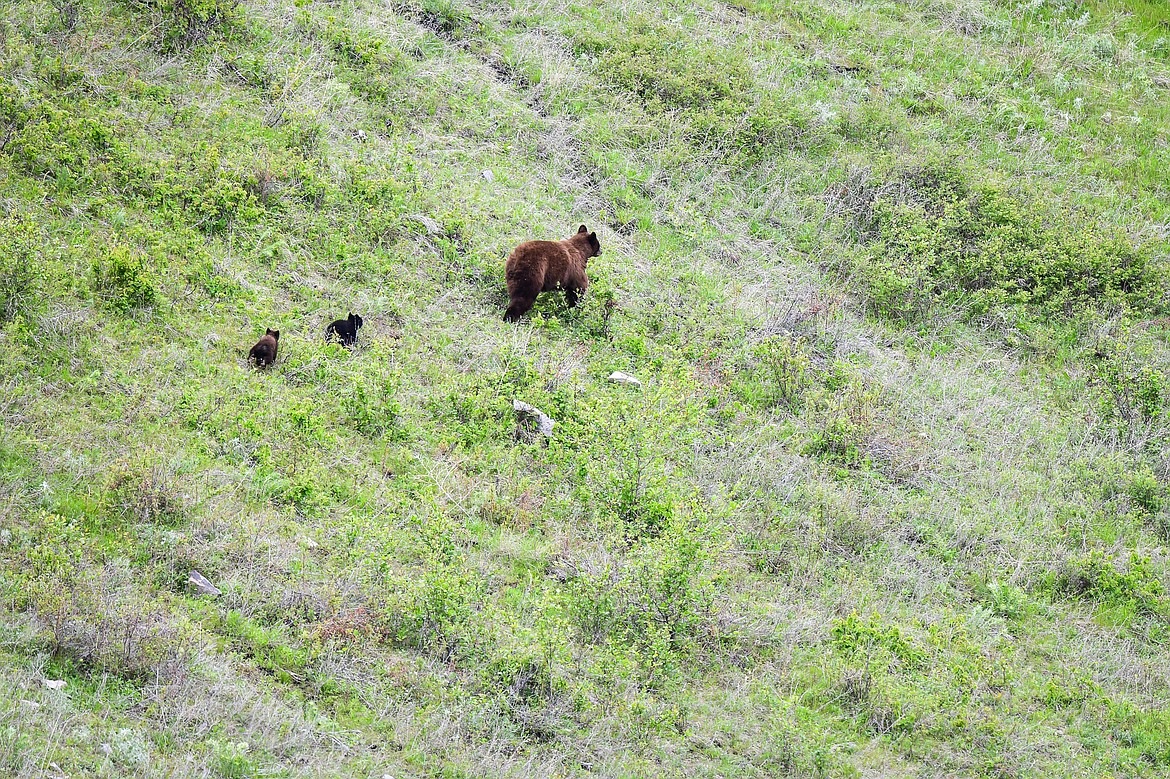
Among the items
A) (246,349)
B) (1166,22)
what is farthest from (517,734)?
(1166,22)

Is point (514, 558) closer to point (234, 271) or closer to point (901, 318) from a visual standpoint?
point (234, 271)

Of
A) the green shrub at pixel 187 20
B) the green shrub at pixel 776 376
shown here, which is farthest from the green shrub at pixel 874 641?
the green shrub at pixel 187 20

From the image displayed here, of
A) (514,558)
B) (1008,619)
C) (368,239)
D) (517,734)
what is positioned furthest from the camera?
(368,239)

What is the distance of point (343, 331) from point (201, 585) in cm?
328

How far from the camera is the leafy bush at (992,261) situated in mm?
12586

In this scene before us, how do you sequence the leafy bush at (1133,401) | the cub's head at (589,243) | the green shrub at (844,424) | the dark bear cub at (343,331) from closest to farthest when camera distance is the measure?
the dark bear cub at (343,331), the green shrub at (844,424), the leafy bush at (1133,401), the cub's head at (589,243)

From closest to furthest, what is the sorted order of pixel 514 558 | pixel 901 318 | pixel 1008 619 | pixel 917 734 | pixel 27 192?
1. pixel 917 734
2. pixel 514 558
3. pixel 1008 619
4. pixel 27 192
5. pixel 901 318

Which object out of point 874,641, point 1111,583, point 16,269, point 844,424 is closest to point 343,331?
point 16,269

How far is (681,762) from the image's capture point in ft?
19.5

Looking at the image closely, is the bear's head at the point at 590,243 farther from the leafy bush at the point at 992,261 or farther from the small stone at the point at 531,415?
the leafy bush at the point at 992,261

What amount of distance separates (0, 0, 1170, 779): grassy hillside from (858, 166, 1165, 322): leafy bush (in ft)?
0.23

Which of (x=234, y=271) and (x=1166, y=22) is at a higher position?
(x=1166, y=22)

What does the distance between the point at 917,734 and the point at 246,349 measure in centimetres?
634

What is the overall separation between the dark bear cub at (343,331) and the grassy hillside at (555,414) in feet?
0.49
